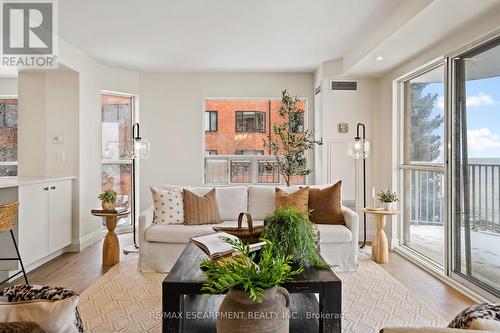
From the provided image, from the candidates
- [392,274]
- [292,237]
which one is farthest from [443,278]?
[292,237]

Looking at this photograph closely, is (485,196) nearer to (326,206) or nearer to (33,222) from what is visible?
(326,206)

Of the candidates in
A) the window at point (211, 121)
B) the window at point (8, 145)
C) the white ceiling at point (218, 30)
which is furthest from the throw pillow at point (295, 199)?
the window at point (8, 145)

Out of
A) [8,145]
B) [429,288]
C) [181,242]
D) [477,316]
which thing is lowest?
[429,288]

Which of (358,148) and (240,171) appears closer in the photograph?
(358,148)

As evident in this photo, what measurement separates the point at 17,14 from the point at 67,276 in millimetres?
2661

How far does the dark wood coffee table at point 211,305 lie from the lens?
1867mm

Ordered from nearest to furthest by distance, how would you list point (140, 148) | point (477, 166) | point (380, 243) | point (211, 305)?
point (211, 305)
point (477, 166)
point (380, 243)
point (140, 148)

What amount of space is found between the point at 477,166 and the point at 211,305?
2604 mm

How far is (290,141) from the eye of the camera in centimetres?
563

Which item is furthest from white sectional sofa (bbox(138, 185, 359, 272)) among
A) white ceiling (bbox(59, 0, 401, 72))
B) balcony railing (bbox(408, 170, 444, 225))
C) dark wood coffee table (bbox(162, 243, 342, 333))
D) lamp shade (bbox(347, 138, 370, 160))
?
white ceiling (bbox(59, 0, 401, 72))

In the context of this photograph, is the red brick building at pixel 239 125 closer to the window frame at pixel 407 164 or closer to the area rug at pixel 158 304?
the window frame at pixel 407 164

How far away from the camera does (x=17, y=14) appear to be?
11.5ft

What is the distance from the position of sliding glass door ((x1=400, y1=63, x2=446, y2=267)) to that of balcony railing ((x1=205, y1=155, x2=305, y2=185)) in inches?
75.7

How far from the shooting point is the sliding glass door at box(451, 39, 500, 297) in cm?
301
